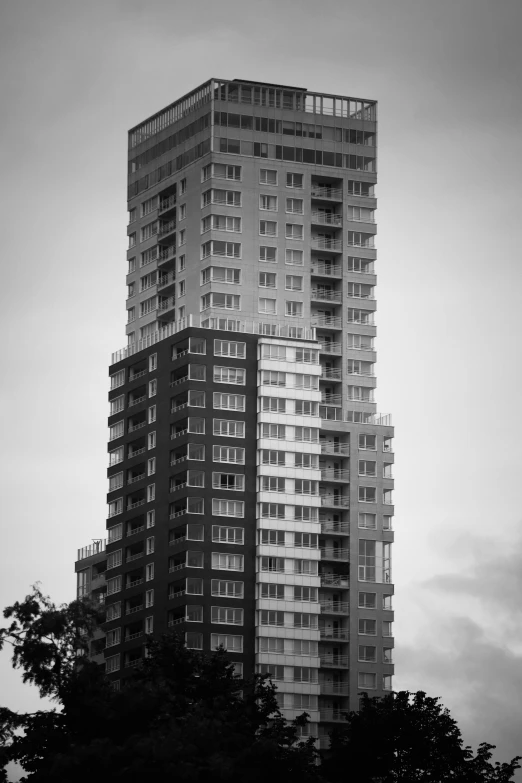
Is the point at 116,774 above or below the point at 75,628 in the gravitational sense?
below

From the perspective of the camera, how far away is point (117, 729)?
141 m

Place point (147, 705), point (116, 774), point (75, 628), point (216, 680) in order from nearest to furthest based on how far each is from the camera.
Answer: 1. point (116, 774)
2. point (147, 705)
3. point (75, 628)
4. point (216, 680)

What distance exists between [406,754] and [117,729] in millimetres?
37729

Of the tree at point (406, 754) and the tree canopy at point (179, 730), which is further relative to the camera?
the tree at point (406, 754)

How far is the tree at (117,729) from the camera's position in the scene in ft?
425

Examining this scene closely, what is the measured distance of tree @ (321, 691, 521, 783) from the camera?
169500 mm

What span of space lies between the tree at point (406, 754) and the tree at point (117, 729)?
9807 millimetres

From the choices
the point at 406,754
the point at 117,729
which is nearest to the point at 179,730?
the point at 117,729

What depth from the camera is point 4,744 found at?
146375 millimetres

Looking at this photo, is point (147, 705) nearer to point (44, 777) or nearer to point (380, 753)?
point (44, 777)

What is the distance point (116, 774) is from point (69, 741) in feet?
45.2

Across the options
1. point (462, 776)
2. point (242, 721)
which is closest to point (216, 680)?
point (242, 721)

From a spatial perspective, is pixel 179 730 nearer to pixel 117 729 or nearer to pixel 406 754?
pixel 117 729

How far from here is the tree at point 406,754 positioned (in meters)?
170
